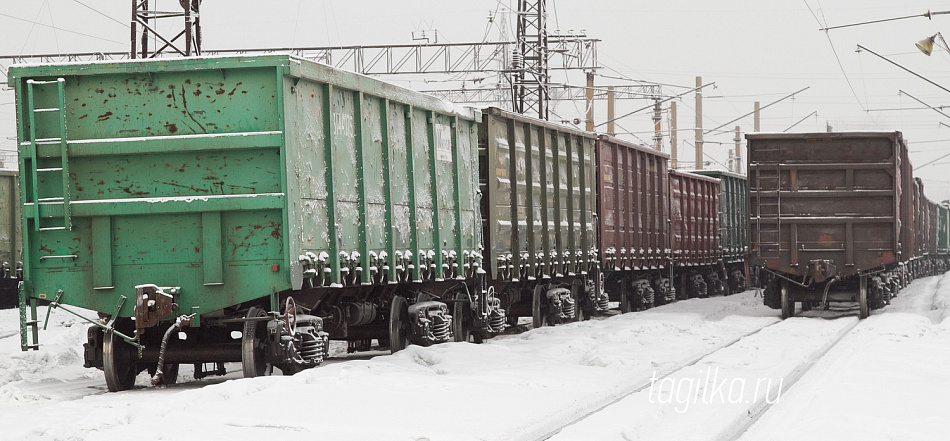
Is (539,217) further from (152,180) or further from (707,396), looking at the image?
(707,396)

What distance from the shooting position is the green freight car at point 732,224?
35094mm

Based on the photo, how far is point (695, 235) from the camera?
30.6 meters

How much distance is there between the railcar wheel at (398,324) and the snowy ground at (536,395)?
64 cm

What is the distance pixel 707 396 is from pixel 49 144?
21.1ft

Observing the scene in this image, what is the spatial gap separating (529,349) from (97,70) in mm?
6539

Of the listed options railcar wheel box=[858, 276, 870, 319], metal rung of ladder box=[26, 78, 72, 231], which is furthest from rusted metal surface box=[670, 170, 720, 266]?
metal rung of ladder box=[26, 78, 72, 231]

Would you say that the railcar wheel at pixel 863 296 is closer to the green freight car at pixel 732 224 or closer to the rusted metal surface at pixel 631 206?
the rusted metal surface at pixel 631 206

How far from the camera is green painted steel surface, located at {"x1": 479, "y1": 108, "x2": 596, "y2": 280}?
17219 mm

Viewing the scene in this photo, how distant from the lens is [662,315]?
2306cm

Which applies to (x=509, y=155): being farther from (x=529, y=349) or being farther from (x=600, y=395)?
(x=600, y=395)

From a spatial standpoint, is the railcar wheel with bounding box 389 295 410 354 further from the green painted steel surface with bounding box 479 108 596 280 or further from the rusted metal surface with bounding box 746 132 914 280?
the rusted metal surface with bounding box 746 132 914 280

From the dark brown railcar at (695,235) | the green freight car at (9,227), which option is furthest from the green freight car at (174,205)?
the green freight car at (9,227)

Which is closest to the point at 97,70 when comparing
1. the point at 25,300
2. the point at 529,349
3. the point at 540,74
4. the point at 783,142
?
the point at 25,300

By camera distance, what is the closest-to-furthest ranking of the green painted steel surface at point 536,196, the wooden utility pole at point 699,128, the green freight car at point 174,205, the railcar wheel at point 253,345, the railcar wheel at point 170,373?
the green freight car at point 174,205 → the railcar wheel at point 253,345 → the railcar wheel at point 170,373 → the green painted steel surface at point 536,196 → the wooden utility pole at point 699,128
